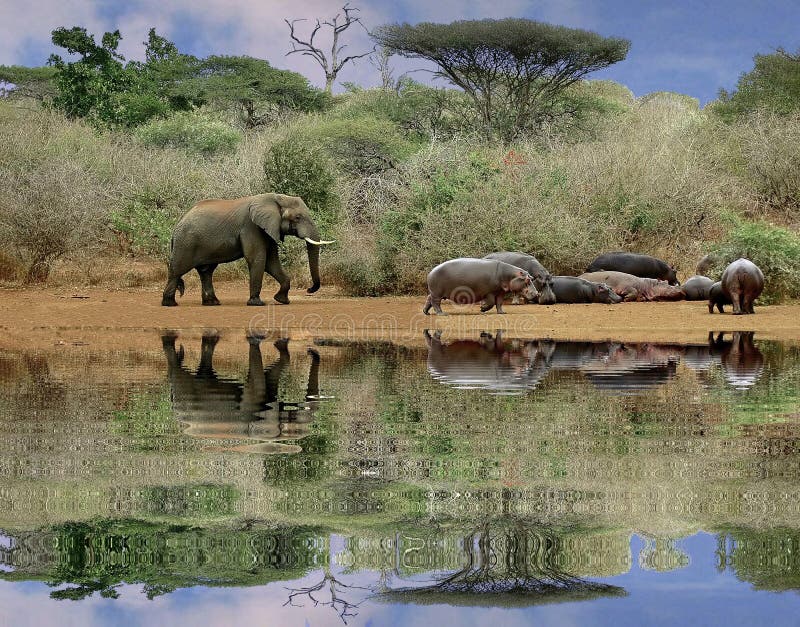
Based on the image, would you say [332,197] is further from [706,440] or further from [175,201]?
[706,440]

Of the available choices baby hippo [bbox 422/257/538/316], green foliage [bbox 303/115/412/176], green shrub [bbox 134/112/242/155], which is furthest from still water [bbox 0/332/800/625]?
green shrub [bbox 134/112/242/155]

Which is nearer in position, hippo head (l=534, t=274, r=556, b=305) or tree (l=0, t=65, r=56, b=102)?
hippo head (l=534, t=274, r=556, b=305)

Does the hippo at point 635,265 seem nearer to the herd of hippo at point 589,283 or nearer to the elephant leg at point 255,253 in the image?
the herd of hippo at point 589,283

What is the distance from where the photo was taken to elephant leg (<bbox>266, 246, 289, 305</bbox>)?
19406 millimetres

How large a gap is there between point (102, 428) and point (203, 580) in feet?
11.0

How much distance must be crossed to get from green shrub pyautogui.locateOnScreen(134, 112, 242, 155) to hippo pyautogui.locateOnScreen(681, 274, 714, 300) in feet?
64.2

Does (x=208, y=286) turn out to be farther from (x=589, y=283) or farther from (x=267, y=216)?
(x=589, y=283)

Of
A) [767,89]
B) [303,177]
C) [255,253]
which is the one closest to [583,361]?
[255,253]

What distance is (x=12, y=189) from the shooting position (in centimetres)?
2398

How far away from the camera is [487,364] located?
35.9 feet

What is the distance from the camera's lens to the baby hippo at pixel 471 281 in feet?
56.5

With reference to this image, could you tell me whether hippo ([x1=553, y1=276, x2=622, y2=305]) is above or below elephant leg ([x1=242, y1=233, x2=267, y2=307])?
below

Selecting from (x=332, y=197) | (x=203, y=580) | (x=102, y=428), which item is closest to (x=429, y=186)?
(x=332, y=197)

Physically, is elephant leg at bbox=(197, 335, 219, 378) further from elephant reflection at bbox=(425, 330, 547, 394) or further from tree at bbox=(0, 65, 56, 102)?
tree at bbox=(0, 65, 56, 102)
